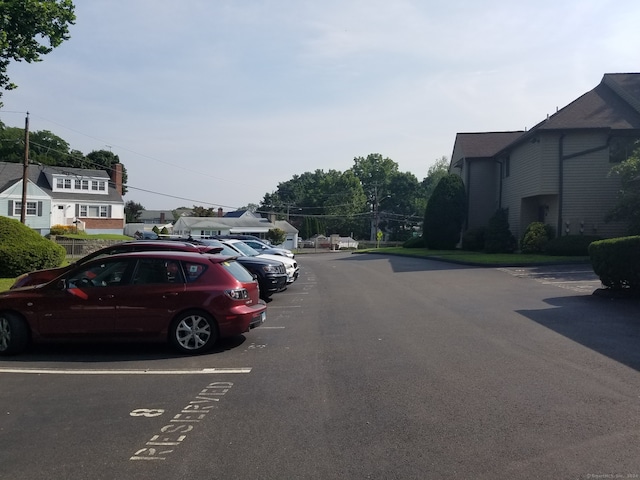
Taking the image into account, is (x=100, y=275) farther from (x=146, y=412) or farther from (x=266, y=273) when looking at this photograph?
(x=266, y=273)

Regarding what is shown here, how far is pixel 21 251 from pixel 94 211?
39181 mm

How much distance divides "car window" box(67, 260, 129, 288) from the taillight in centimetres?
166

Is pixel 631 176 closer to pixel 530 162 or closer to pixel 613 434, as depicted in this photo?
pixel 530 162

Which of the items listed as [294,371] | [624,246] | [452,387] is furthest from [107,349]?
[624,246]

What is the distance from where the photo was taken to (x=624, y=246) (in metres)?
13.5

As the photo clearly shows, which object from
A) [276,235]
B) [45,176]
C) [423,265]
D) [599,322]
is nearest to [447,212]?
[423,265]

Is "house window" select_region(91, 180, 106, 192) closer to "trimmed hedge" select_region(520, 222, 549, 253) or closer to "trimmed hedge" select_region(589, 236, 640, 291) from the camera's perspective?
"trimmed hedge" select_region(520, 222, 549, 253)

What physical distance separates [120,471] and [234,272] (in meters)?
5.09

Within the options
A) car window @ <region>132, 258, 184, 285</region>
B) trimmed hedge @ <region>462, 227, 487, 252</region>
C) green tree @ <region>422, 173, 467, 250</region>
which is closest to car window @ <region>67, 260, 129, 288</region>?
car window @ <region>132, 258, 184, 285</region>

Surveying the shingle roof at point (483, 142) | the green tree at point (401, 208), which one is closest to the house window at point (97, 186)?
the shingle roof at point (483, 142)

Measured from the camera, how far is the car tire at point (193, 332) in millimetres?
8555

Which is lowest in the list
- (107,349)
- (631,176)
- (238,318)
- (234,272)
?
(107,349)

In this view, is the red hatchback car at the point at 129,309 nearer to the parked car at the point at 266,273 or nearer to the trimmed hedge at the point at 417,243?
the parked car at the point at 266,273

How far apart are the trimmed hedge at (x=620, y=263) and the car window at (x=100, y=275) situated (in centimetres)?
1104
